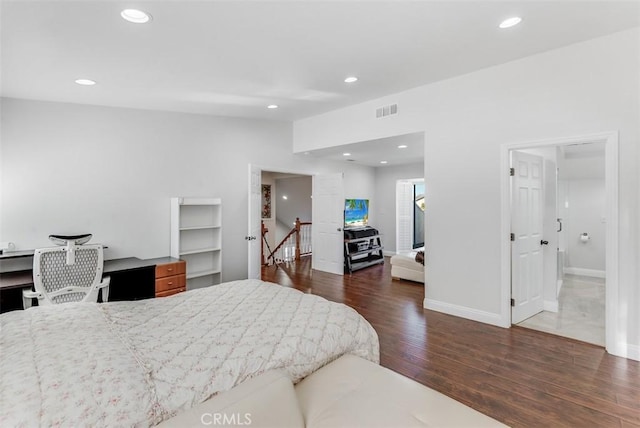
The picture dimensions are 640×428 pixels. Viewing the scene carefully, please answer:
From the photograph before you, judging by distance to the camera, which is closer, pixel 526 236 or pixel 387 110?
pixel 526 236

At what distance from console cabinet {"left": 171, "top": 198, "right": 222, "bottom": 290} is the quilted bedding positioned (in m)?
2.29

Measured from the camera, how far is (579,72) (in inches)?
117

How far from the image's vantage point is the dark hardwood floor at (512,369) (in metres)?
2.07

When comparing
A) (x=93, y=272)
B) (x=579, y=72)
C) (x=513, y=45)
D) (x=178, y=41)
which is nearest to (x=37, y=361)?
(x=93, y=272)

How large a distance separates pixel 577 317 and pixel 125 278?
18.3 feet

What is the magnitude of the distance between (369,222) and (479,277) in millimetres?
4942

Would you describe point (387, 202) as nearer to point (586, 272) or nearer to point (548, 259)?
point (586, 272)

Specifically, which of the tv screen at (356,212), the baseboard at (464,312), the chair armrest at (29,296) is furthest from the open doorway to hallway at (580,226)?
the chair armrest at (29,296)

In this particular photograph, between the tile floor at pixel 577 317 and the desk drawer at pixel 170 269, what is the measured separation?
421 cm

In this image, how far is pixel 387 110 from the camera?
4.41 meters

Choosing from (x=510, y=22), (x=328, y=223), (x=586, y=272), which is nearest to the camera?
(x=510, y=22)

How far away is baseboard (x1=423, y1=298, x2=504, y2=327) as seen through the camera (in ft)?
11.6

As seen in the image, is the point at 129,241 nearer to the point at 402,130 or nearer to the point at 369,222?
the point at 402,130

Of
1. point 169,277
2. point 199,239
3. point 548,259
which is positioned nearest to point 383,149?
point 548,259
